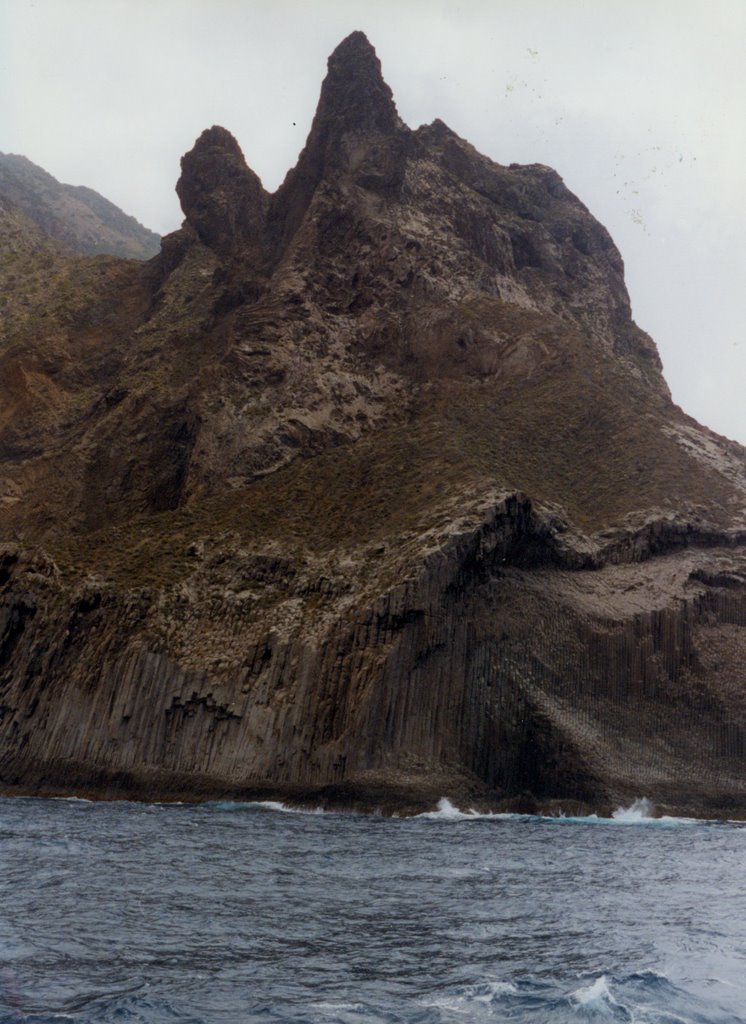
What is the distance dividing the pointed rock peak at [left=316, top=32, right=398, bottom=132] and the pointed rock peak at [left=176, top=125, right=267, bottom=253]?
1408 cm

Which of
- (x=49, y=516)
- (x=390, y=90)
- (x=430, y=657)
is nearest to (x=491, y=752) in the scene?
(x=430, y=657)

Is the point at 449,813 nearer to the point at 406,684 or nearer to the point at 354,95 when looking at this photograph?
the point at 406,684

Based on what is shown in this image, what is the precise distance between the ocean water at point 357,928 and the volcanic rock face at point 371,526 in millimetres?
13940

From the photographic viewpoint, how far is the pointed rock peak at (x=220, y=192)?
104m

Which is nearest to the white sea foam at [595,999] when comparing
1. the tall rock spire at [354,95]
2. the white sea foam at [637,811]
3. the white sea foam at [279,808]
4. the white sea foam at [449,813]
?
the white sea foam at [449,813]

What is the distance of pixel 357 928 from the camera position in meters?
19.4

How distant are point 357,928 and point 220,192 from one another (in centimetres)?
9523

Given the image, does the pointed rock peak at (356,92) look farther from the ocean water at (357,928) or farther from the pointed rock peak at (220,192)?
the ocean water at (357,928)

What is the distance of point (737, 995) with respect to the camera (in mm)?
15688

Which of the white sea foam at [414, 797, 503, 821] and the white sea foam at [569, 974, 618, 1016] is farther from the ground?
the white sea foam at [414, 797, 503, 821]

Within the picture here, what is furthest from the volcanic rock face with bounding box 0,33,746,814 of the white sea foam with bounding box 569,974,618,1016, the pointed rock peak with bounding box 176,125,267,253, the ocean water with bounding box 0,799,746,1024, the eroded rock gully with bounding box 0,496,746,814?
the white sea foam with bounding box 569,974,618,1016

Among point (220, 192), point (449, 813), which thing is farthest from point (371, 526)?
point (220, 192)

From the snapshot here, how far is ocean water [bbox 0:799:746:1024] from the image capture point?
14.5 m

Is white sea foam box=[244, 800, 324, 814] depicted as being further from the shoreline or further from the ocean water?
the ocean water
